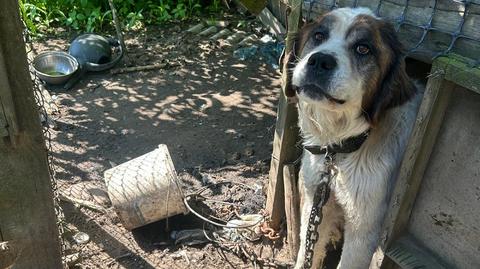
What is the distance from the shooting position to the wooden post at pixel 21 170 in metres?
2.30

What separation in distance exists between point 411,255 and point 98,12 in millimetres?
7089

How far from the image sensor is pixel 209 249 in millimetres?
3906

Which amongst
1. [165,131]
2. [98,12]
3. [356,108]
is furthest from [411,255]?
[98,12]

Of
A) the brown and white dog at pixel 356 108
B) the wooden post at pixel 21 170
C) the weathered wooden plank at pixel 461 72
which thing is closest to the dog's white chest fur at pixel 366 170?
the brown and white dog at pixel 356 108

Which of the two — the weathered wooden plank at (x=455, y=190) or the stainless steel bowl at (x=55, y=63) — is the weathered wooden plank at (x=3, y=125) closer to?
the weathered wooden plank at (x=455, y=190)

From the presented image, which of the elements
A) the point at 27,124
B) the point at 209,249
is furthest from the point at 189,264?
the point at 27,124

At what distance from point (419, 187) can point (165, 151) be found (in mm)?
1977

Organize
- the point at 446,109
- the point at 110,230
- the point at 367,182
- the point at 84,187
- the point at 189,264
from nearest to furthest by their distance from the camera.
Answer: the point at 446,109, the point at 367,182, the point at 189,264, the point at 110,230, the point at 84,187

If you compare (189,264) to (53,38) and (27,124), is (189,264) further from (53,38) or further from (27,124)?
(53,38)

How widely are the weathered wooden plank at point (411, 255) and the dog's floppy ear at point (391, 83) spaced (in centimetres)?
71

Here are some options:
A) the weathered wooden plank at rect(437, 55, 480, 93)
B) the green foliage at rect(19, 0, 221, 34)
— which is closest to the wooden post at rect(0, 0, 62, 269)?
the weathered wooden plank at rect(437, 55, 480, 93)

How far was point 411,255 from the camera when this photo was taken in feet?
8.98

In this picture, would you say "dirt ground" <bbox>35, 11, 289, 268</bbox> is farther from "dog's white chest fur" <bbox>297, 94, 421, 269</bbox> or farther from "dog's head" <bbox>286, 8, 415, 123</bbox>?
"dog's head" <bbox>286, 8, 415, 123</bbox>

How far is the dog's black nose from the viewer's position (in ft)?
8.36
